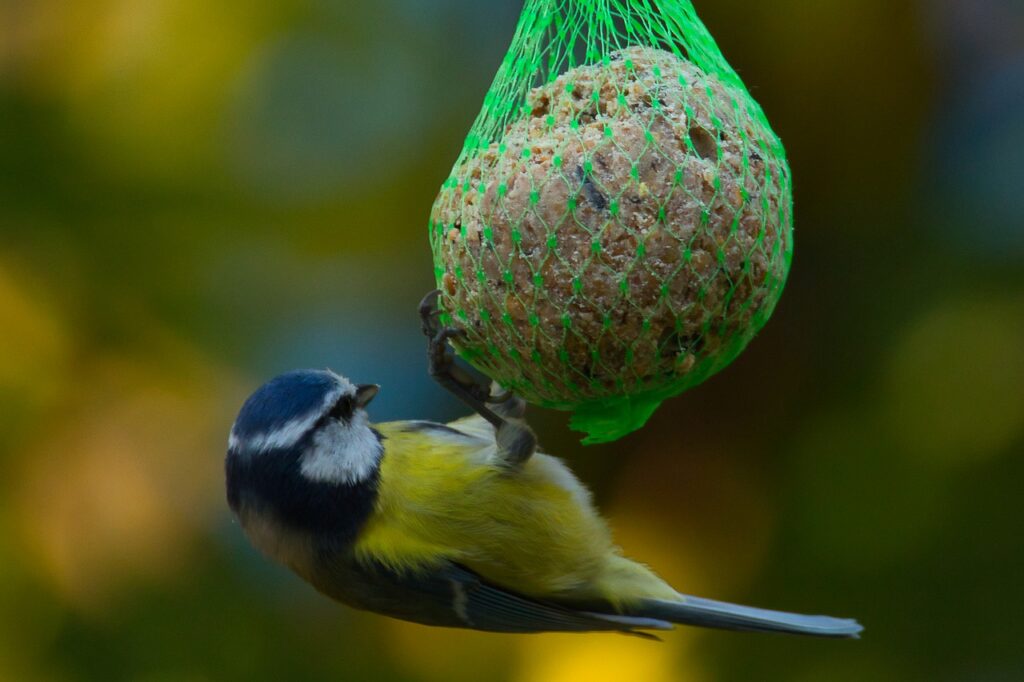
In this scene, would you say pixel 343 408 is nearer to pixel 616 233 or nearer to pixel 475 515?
pixel 475 515

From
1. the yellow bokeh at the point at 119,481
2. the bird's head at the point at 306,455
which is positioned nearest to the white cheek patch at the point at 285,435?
the bird's head at the point at 306,455

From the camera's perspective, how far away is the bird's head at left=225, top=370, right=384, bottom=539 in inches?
70.0

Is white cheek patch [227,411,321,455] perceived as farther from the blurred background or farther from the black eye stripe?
the blurred background

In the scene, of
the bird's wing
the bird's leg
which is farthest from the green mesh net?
the bird's wing

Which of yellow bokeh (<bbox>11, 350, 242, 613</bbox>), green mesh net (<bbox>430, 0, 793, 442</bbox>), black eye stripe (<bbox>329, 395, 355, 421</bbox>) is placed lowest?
yellow bokeh (<bbox>11, 350, 242, 613</bbox>)

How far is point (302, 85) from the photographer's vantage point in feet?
10.4

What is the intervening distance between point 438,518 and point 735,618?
2.14 ft

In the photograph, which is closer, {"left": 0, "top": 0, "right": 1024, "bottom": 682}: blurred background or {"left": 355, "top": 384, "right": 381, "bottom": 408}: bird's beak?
{"left": 355, "top": 384, "right": 381, "bottom": 408}: bird's beak

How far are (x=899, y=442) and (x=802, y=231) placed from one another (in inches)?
27.0

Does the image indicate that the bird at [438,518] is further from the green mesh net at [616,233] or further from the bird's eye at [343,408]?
the green mesh net at [616,233]

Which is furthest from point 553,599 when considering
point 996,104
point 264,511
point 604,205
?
point 996,104

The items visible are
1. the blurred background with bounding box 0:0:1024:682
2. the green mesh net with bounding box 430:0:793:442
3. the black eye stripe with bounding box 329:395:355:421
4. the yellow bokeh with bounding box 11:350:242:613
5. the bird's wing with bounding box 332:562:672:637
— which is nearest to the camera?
the green mesh net with bounding box 430:0:793:442

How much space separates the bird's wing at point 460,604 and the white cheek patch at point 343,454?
197mm

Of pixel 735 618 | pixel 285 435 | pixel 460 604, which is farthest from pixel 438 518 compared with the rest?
pixel 735 618
